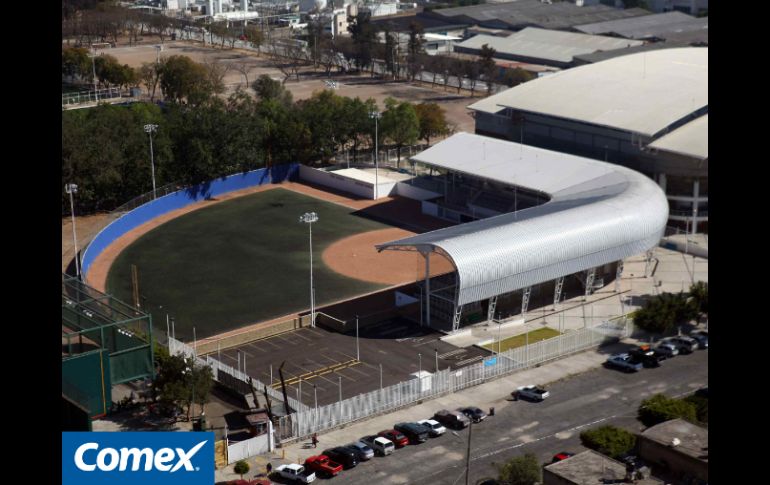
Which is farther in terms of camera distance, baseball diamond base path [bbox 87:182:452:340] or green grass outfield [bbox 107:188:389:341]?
baseball diamond base path [bbox 87:182:452:340]

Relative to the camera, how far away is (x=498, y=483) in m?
47.5

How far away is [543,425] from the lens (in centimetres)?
5453

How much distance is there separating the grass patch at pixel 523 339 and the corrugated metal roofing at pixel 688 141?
26548 millimetres

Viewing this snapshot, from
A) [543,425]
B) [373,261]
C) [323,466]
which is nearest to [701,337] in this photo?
[543,425]

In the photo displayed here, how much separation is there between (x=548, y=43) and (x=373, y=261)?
10125 centimetres

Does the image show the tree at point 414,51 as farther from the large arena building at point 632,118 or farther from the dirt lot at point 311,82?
the large arena building at point 632,118

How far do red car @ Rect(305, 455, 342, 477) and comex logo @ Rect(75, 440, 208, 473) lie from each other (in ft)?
94.7

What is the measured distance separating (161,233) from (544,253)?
36505mm

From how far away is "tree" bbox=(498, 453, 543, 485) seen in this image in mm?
45781

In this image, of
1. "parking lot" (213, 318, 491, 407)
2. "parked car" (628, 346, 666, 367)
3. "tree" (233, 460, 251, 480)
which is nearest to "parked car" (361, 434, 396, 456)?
"tree" (233, 460, 251, 480)

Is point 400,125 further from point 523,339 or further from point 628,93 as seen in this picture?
point 523,339

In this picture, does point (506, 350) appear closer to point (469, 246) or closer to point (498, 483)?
point (469, 246)

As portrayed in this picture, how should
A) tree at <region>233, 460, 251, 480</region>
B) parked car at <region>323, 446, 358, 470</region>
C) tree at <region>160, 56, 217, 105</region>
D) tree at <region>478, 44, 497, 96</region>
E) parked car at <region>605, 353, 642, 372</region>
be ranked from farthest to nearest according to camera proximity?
tree at <region>478, 44, 497, 96</region>, tree at <region>160, 56, 217, 105</region>, parked car at <region>605, 353, 642, 372</region>, parked car at <region>323, 446, 358, 470</region>, tree at <region>233, 460, 251, 480</region>

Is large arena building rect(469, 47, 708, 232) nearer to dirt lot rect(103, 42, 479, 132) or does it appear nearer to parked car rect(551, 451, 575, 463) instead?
dirt lot rect(103, 42, 479, 132)
